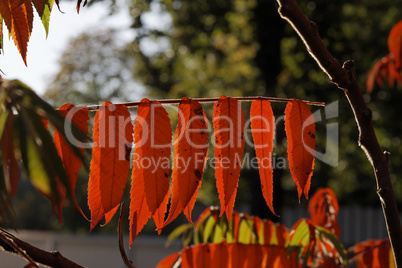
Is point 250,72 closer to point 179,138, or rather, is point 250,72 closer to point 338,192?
point 338,192

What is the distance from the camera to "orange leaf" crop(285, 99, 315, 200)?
40.1 inches

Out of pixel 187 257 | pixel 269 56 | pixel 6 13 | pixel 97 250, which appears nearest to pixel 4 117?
pixel 6 13

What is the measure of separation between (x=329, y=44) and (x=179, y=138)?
803 centimetres

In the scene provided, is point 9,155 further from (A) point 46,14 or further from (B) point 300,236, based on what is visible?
(B) point 300,236

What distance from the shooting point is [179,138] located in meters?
1.01

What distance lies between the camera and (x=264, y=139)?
107cm

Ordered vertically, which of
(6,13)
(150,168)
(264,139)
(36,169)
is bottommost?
(36,169)

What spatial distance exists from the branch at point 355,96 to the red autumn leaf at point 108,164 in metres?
0.35

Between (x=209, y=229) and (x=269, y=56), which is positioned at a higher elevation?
(x=269, y=56)

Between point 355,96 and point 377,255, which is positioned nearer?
point 355,96

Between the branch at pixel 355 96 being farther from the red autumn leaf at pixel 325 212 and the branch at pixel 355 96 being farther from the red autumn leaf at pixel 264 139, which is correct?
the red autumn leaf at pixel 325 212

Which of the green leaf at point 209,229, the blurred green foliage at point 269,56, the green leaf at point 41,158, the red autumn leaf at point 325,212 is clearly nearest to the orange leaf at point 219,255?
the green leaf at point 209,229

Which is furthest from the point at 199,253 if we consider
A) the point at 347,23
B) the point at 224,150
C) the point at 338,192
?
the point at 338,192

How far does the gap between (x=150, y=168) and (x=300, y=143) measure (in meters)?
0.30
